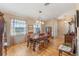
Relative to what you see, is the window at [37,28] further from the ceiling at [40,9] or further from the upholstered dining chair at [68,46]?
the upholstered dining chair at [68,46]

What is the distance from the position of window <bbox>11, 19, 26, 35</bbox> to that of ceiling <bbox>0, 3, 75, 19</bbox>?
0.48ft

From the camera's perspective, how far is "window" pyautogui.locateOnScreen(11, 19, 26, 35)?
2072 millimetres

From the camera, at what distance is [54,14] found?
6.81 ft

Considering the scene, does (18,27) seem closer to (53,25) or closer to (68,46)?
(53,25)

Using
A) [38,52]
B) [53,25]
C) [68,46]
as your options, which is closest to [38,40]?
[38,52]

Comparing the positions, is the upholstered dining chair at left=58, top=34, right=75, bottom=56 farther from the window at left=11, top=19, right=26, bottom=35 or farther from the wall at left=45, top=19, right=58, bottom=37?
the window at left=11, top=19, right=26, bottom=35

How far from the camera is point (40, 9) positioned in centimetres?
209

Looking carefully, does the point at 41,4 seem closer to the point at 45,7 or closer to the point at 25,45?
the point at 45,7

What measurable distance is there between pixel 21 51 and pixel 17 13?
689 mm

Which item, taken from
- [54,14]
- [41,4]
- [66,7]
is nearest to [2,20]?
[41,4]

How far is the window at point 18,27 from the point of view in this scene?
6.80 ft

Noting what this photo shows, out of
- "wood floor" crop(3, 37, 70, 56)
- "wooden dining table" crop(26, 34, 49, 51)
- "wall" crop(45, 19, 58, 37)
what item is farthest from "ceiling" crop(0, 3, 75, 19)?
"wood floor" crop(3, 37, 70, 56)

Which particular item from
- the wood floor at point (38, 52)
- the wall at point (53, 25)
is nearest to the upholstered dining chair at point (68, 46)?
the wood floor at point (38, 52)

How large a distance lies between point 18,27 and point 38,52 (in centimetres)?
59
